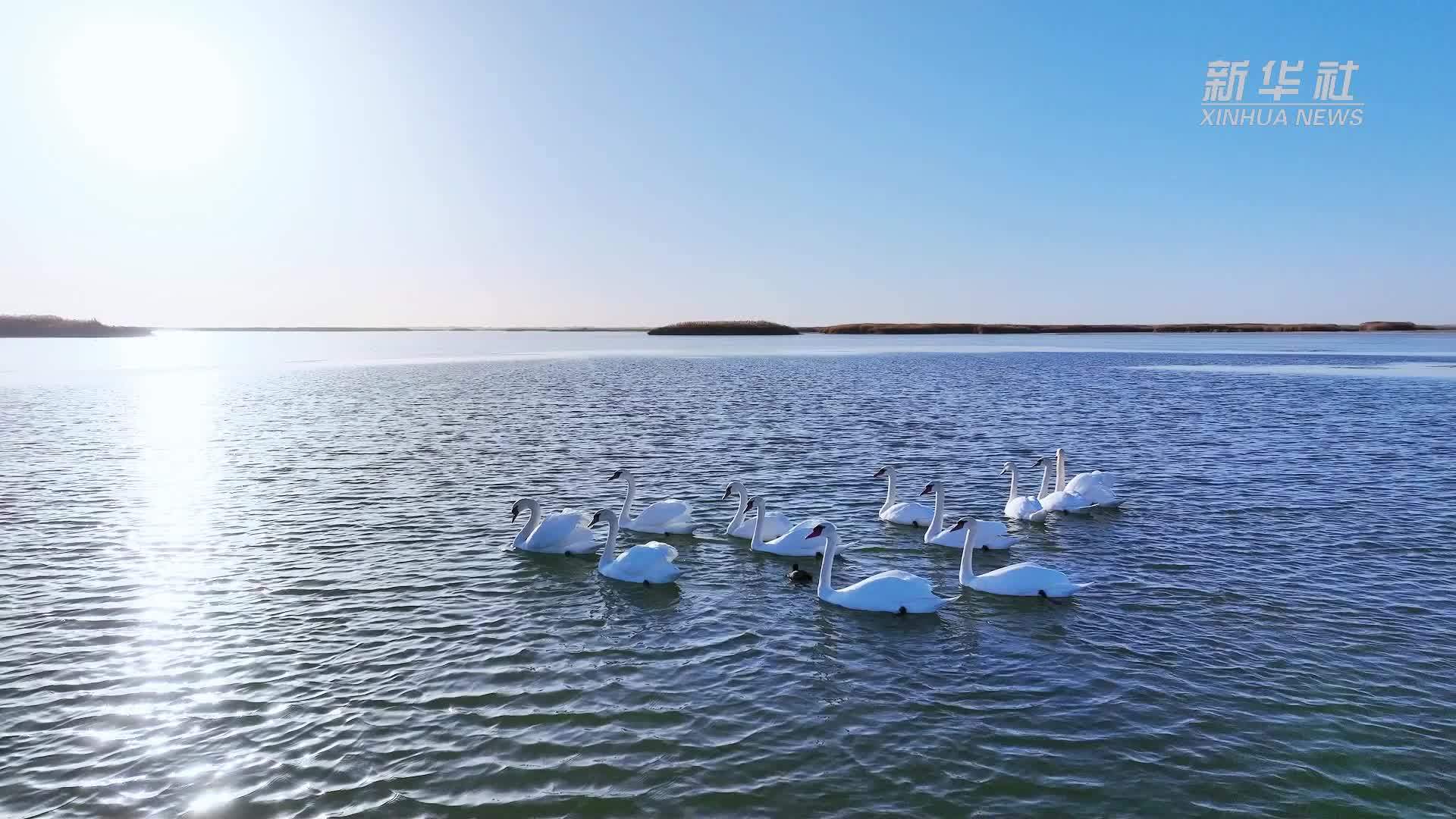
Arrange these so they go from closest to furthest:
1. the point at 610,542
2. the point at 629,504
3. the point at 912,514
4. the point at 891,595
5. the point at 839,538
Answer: the point at 891,595 → the point at 610,542 → the point at 839,538 → the point at 912,514 → the point at 629,504

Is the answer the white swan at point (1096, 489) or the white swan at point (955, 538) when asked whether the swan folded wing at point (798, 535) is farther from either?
the white swan at point (1096, 489)

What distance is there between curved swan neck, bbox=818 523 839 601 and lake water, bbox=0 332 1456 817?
48 centimetres

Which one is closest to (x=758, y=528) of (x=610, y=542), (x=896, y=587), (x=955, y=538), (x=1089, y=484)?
(x=610, y=542)

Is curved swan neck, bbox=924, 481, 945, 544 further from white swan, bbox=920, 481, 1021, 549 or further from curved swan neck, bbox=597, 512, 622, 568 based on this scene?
curved swan neck, bbox=597, 512, 622, 568

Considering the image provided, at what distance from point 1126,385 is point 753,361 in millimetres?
41925

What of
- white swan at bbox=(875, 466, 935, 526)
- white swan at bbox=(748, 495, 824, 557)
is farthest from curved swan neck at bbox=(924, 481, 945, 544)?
white swan at bbox=(748, 495, 824, 557)

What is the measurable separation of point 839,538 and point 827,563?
2143mm

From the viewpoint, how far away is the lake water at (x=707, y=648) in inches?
320

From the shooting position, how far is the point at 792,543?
1549cm

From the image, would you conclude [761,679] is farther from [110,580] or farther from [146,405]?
[146,405]

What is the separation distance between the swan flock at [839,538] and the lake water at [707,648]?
29cm

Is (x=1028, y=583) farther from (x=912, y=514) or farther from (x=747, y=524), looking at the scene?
(x=747, y=524)

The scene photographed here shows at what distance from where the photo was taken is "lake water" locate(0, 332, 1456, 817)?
812cm

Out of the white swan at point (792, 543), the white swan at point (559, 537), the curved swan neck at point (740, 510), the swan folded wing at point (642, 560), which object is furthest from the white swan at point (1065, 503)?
the white swan at point (559, 537)
